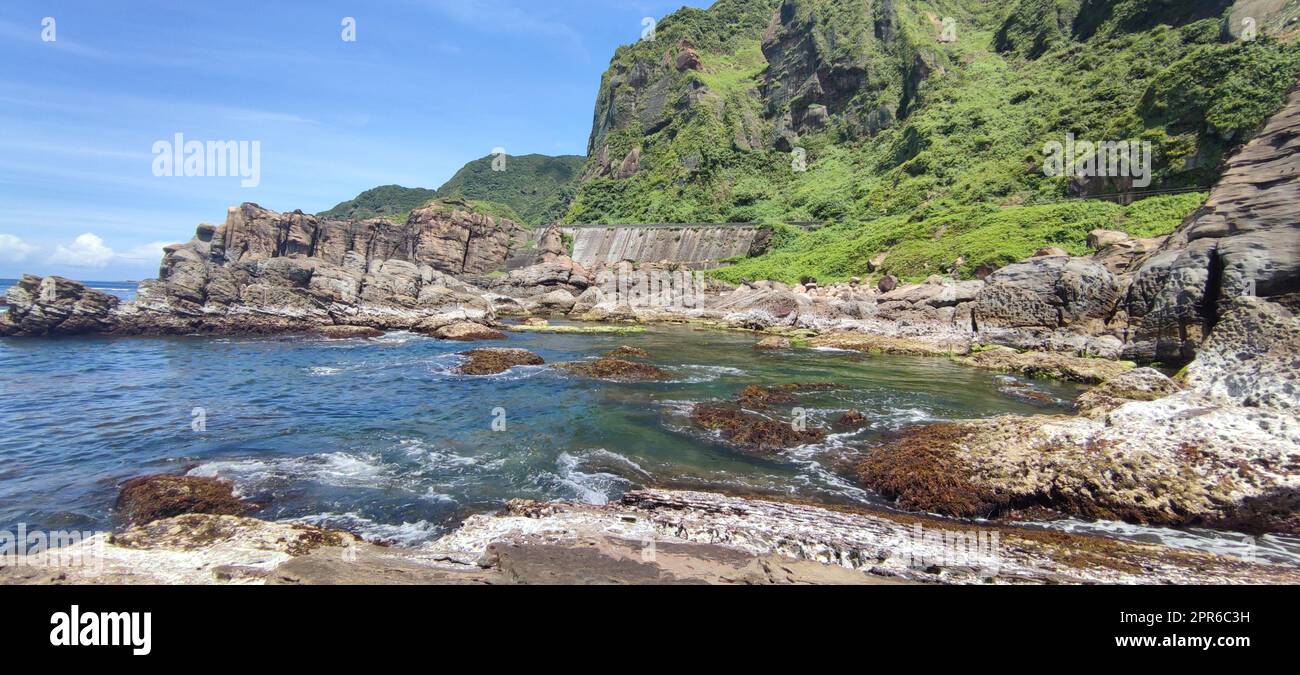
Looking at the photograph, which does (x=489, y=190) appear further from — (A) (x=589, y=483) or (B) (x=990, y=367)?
(A) (x=589, y=483)

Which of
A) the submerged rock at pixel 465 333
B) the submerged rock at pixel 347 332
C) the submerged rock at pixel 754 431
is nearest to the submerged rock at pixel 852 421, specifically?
the submerged rock at pixel 754 431

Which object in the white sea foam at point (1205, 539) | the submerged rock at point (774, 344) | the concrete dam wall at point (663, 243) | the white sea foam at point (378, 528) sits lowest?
the white sea foam at point (378, 528)

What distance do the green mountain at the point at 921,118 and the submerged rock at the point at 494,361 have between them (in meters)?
26.9

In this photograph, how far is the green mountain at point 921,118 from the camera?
33688 mm

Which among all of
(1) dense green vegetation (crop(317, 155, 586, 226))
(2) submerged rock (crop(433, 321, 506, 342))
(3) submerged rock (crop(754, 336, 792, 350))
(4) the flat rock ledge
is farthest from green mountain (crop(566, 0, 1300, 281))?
(1) dense green vegetation (crop(317, 155, 586, 226))

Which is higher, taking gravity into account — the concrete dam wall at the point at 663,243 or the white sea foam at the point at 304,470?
the concrete dam wall at the point at 663,243

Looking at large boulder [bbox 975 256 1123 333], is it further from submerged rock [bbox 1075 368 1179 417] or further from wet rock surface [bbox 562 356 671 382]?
wet rock surface [bbox 562 356 671 382]

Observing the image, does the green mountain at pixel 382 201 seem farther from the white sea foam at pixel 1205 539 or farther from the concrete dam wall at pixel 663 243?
the white sea foam at pixel 1205 539

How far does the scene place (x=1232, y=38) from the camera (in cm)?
4159

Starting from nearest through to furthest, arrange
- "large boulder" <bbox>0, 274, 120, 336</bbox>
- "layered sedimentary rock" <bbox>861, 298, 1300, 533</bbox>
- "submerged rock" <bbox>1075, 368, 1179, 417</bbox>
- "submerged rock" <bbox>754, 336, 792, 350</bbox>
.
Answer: "layered sedimentary rock" <bbox>861, 298, 1300, 533</bbox> → "submerged rock" <bbox>1075, 368, 1179, 417</bbox> → "submerged rock" <bbox>754, 336, 792, 350</bbox> → "large boulder" <bbox>0, 274, 120, 336</bbox>

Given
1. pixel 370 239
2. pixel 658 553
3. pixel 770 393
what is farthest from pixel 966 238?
pixel 370 239

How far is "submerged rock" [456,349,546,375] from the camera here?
2081 cm

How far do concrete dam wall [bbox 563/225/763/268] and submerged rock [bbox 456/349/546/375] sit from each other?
3904 centimetres
